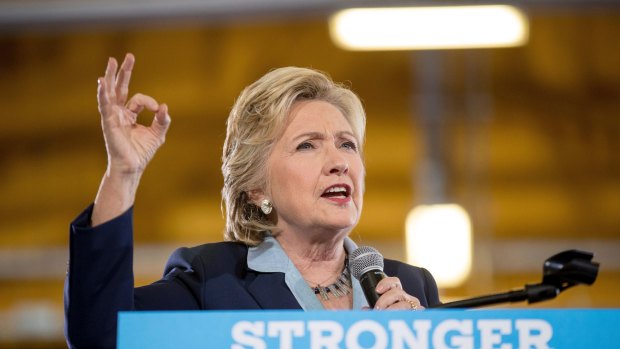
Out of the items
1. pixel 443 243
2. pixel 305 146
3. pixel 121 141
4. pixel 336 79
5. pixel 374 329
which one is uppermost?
pixel 336 79

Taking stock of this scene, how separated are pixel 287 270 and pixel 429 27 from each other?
2973 mm

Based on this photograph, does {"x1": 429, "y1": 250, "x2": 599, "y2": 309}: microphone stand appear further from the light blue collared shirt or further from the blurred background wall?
the blurred background wall

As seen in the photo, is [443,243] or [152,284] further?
[443,243]

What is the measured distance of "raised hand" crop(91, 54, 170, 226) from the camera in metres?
1.51

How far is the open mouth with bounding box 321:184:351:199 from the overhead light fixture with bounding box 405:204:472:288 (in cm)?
270

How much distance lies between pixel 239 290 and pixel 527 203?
3283mm

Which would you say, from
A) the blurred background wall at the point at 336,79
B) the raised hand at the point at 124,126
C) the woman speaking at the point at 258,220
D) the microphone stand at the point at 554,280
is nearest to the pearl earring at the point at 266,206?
the woman speaking at the point at 258,220

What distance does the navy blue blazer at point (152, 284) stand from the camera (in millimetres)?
1490

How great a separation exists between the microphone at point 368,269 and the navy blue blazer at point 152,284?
14 centimetres

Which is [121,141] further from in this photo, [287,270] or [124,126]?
[287,270]

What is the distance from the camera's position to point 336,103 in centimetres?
206

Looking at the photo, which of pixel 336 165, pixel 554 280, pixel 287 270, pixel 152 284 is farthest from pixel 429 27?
pixel 554 280

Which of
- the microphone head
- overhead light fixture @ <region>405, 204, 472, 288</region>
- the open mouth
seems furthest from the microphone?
overhead light fixture @ <region>405, 204, 472, 288</region>

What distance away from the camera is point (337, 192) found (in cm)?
190
